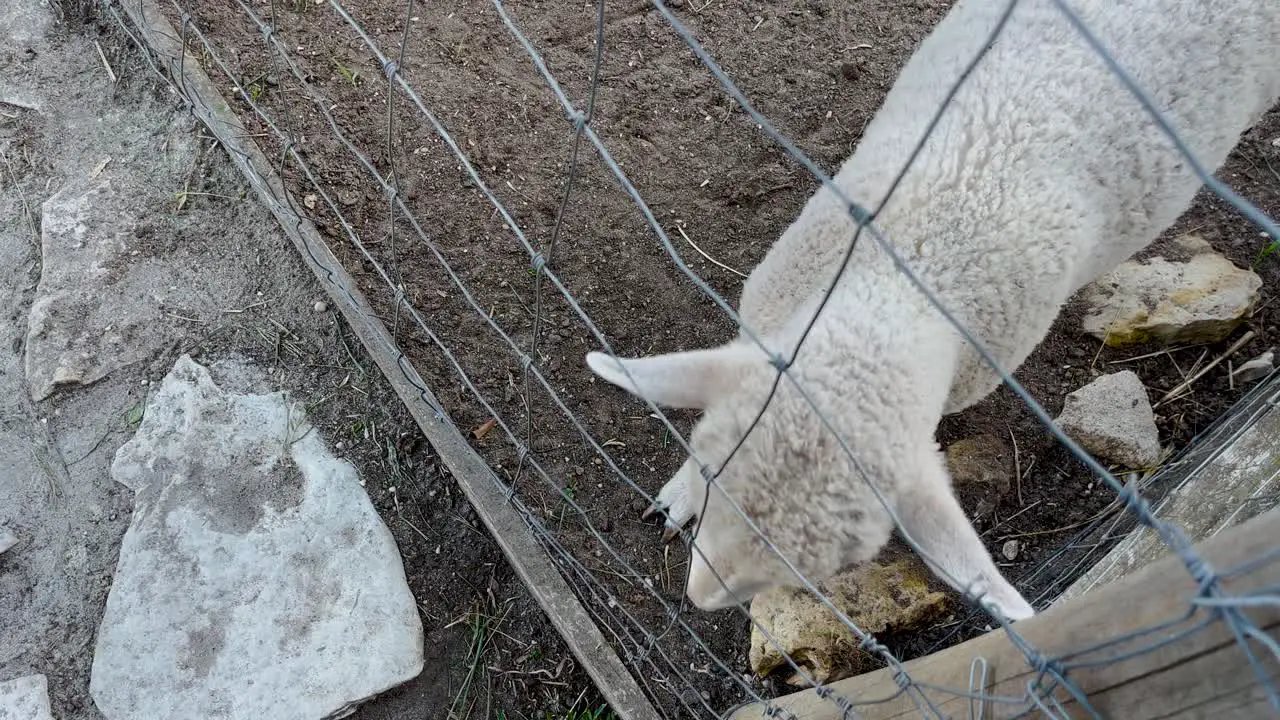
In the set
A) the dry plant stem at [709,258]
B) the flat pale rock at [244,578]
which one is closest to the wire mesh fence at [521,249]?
the dry plant stem at [709,258]

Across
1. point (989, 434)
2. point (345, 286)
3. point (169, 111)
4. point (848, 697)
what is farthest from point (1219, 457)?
point (169, 111)

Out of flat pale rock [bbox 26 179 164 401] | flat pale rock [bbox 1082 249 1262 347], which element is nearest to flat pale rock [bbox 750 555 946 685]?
flat pale rock [bbox 1082 249 1262 347]

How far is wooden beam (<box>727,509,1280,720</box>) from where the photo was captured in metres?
0.90

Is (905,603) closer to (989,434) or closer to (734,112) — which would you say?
(989,434)

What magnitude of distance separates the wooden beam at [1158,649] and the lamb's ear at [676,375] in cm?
101

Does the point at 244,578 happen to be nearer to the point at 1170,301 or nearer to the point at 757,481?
the point at 757,481

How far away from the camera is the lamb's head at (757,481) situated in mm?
1973

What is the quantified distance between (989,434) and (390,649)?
2.55m

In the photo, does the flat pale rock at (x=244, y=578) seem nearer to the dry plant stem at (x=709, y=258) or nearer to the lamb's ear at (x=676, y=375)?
the lamb's ear at (x=676, y=375)

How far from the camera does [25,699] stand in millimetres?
2588

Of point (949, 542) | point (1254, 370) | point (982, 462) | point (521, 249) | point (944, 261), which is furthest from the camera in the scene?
point (521, 249)

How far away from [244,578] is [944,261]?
248 centimetres

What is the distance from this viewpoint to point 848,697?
1858 mm

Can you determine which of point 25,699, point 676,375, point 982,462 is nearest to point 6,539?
point 25,699
